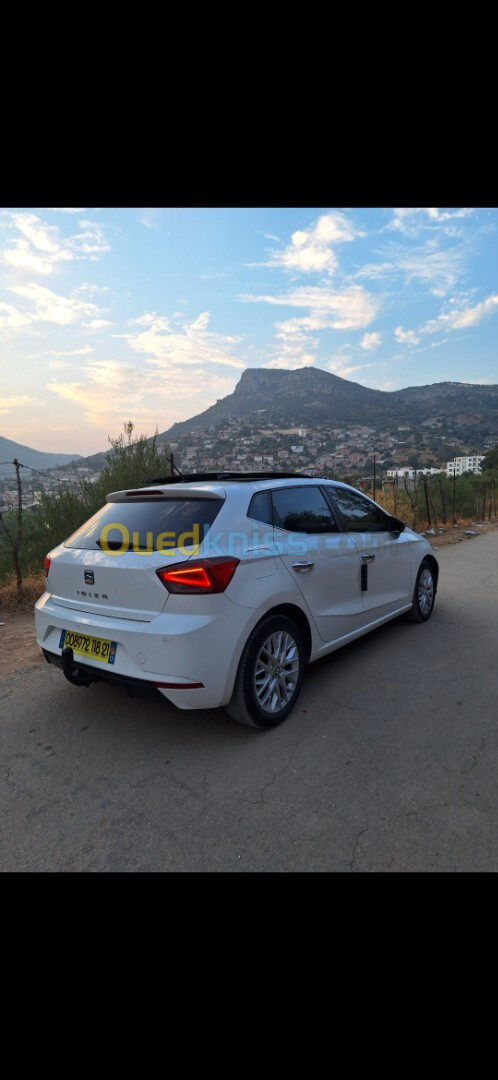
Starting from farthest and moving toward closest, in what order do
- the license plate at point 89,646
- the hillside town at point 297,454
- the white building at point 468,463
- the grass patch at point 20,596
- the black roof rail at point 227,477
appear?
the white building at point 468,463, the hillside town at point 297,454, the grass patch at point 20,596, the black roof rail at point 227,477, the license plate at point 89,646

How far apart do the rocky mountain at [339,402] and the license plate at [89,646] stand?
26.1 meters

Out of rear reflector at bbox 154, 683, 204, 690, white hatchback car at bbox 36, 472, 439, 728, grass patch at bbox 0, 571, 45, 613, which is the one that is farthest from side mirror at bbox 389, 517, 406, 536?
grass patch at bbox 0, 571, 45, 613

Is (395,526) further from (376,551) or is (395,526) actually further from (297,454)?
(297,454)

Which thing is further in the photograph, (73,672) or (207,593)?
(73,672)

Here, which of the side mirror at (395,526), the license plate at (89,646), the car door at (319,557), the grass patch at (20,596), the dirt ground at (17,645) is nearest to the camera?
the license plate at (89,646)

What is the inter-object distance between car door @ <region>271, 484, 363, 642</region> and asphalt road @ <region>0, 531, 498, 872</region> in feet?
1.67

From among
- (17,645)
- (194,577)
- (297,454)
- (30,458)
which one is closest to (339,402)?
(297,454)

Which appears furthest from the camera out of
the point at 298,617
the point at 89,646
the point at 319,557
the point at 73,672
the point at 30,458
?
the point at 30,458

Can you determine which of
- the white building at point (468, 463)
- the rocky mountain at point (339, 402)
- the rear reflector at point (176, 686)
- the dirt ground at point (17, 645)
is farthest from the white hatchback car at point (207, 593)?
the rocky mountain at point (339, 402)

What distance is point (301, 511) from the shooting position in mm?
3535

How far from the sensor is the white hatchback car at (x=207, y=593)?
257 centimetres

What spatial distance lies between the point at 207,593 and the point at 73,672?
1077 mm

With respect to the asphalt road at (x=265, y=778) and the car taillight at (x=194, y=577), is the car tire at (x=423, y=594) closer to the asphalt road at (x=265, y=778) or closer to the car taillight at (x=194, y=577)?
the asphalt road at (x=265, y=778)
